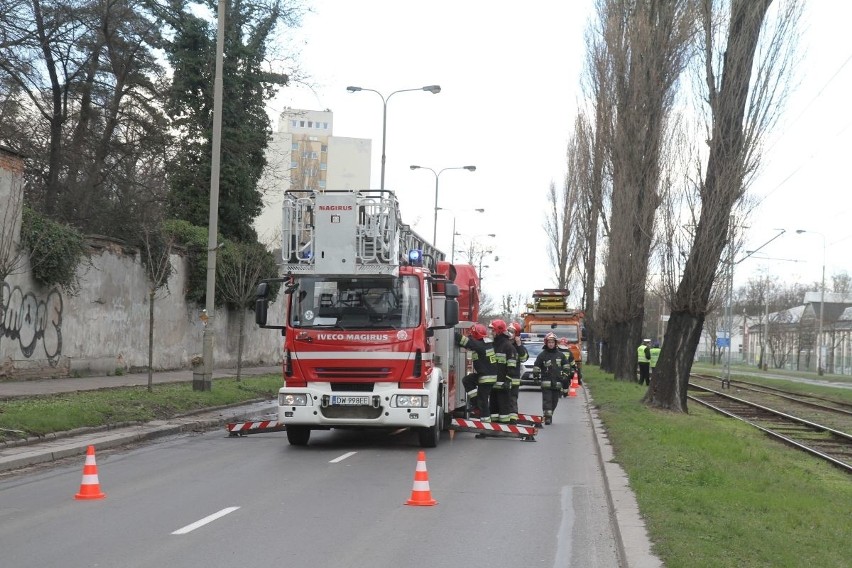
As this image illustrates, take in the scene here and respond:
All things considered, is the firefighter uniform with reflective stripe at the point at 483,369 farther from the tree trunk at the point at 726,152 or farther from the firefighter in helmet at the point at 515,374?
the tree trunk at the point at 726,152

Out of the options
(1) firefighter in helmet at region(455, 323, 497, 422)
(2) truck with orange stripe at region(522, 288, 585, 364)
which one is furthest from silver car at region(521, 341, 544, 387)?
(1) firefighter in helmet at region(455, 323, 497, 422)

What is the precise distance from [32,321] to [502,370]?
1198cm

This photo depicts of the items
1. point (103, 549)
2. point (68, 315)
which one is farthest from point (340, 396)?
point (68, 315)

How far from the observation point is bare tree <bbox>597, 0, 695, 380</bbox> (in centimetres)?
2680

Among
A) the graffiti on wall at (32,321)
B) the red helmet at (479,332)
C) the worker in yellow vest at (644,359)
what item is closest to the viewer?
the red helmet at (479,332)

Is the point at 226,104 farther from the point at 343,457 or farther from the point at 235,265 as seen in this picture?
the point at 343,457

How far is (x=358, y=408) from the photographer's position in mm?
14508

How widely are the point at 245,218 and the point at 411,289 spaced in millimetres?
24051

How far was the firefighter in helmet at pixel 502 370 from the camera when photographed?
57.3ft

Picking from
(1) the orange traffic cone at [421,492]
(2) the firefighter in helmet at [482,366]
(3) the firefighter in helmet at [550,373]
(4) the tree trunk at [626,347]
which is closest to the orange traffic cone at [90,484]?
(1) the orange traffic cone at [421,492]

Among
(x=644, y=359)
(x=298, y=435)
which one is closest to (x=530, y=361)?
(x=644, y=359)

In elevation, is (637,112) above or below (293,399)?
above

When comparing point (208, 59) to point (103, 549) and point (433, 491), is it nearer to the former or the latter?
point (433, 491)

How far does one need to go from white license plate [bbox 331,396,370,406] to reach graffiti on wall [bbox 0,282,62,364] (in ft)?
34.4
